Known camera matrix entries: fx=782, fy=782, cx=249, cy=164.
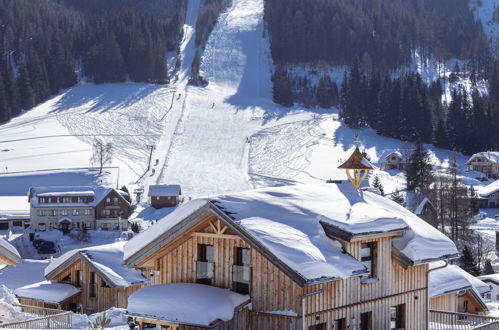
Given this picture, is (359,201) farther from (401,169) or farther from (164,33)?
(164,33)

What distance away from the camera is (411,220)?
19234mm

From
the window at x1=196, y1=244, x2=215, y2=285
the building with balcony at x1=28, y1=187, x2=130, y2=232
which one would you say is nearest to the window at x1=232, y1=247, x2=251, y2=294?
the window at x1=196, y1=244, x2=215, y2=285

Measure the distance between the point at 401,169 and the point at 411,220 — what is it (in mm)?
63963

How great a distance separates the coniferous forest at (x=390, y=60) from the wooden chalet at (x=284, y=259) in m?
76.8

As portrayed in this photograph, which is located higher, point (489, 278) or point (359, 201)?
point (359, 201)

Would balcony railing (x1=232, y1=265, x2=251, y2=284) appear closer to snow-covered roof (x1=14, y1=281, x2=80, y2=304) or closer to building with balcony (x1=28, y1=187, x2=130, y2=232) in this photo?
snow-covered roof (x1=14, y1=281, x2=80, y2=304)

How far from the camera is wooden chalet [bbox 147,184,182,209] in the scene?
66.8 metres

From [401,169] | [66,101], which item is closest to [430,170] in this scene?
[401,169]

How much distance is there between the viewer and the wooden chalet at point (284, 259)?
15.4 meters

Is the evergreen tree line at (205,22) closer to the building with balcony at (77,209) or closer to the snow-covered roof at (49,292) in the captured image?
the building with balcony at (77,209)

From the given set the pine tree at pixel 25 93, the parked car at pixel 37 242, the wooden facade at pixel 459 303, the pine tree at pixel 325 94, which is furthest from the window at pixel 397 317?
the pine tree at pixel 325 94

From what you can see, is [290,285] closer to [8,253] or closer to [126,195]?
[8,253]

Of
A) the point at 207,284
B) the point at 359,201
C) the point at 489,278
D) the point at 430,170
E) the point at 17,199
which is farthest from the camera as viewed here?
the point at 430,170

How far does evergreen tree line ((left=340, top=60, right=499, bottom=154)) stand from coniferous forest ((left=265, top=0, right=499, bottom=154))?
12 centimetres
